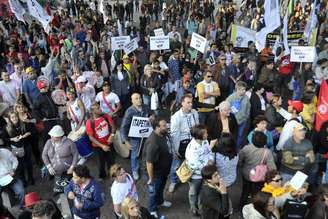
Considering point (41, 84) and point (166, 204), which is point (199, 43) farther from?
point (166, 204)

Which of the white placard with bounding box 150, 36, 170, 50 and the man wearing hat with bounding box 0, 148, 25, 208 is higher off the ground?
the white placard with bounding box 150, 36, 170, 50

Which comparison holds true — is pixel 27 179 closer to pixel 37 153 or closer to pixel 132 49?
pixel 37 153

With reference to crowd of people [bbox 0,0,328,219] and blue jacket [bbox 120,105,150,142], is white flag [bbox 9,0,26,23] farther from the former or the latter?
blue jacket [bbox 120,105,150,142]

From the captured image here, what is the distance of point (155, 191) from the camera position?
6.31m

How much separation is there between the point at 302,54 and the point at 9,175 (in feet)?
23.9

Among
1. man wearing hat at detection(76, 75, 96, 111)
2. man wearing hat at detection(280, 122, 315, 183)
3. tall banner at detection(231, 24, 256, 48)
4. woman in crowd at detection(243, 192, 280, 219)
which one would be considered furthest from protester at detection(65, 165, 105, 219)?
tall banner at detection(231, 24, 256, 48)

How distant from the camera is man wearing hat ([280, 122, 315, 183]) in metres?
5.85

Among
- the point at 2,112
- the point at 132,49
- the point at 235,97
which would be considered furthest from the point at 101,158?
the point at 132,49

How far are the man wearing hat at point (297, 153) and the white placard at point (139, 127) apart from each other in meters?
2.33

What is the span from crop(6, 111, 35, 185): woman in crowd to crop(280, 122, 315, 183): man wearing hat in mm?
4276

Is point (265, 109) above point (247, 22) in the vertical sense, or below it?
below

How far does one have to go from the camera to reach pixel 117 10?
22.6m

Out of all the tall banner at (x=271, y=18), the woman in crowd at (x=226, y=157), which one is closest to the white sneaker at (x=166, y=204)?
the woman in crowd at (x=226, y=157)

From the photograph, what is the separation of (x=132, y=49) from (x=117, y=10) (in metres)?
12.1
